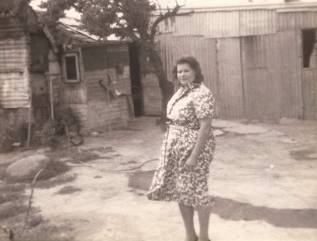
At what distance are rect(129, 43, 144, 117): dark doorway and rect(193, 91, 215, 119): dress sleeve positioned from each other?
12377mm

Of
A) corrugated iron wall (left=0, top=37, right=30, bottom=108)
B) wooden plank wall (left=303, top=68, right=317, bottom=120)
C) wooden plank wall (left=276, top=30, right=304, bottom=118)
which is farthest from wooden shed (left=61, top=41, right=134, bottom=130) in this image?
wooden plank wall (left=303, top=68, right=317, bottom=120)

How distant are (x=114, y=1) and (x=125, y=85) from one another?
352 cm

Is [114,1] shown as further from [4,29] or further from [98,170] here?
[98,170]

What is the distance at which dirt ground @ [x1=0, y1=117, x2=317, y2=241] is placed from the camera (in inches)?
251

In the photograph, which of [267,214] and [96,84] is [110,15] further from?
[267,214]

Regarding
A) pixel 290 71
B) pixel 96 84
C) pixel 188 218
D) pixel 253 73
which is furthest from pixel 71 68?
pixel 188 218

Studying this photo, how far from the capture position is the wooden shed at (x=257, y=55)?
14812 mm

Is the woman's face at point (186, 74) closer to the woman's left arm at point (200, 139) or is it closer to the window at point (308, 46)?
the woman's left arm at point (200, 139)

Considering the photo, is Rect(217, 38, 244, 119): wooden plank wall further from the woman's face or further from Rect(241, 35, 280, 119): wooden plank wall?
the woman's face

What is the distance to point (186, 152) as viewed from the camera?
520 cm

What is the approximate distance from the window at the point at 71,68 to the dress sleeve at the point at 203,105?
941 centimetres

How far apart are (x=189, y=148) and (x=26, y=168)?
5.42 m

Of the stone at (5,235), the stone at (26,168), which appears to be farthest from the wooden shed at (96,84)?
the stone at (5,235)

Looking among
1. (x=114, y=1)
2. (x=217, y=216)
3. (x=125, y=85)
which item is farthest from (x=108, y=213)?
(x=125, y=85)
